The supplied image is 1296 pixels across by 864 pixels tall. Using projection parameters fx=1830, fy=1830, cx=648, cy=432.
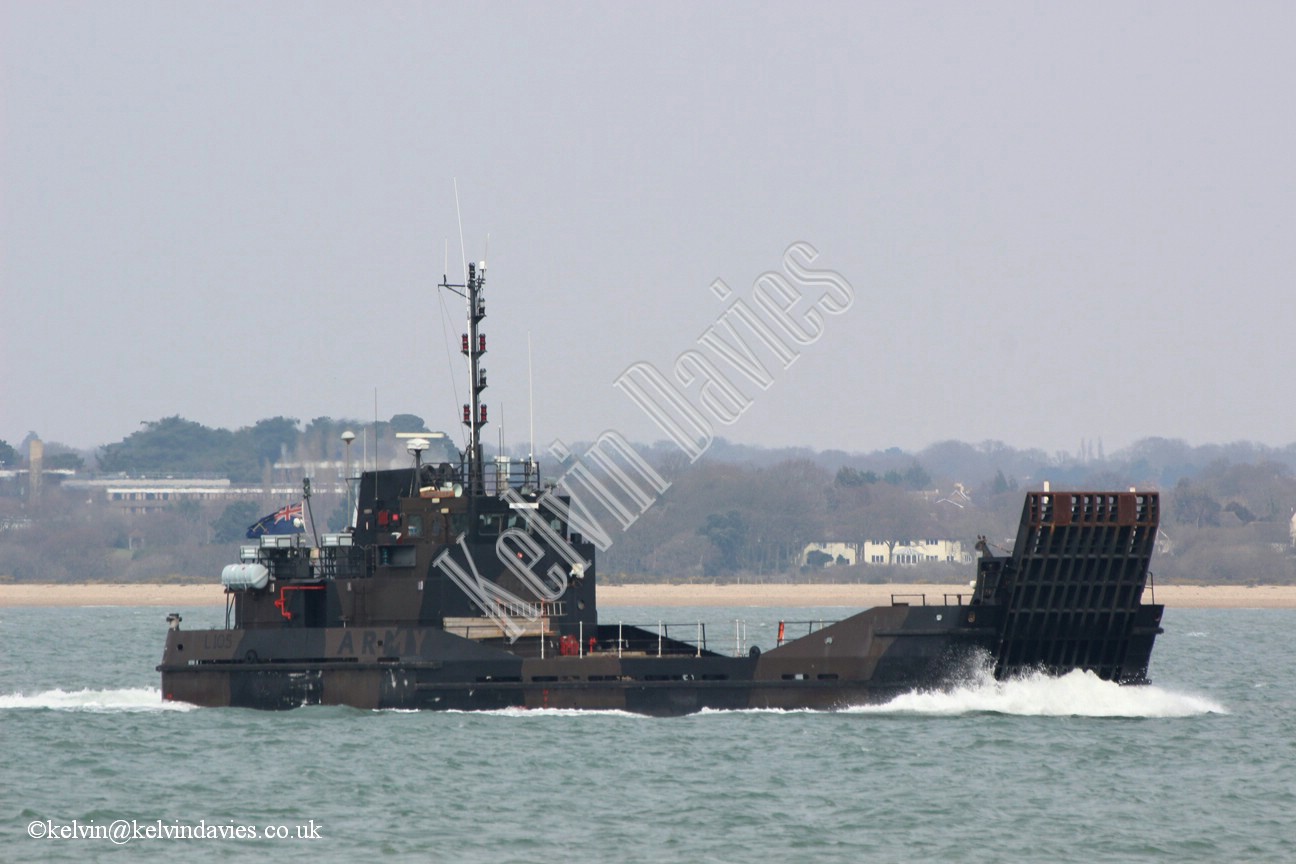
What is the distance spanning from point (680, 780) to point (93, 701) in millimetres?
16966

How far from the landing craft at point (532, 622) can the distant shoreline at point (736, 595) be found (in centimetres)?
6984

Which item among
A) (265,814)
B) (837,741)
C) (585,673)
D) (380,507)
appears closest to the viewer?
(265,814)

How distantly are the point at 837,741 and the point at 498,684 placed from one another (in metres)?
6.74

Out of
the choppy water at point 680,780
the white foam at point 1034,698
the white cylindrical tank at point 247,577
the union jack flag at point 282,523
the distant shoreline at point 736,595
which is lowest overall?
the choppy water at point 680,780

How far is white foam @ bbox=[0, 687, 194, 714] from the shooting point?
3915 cm

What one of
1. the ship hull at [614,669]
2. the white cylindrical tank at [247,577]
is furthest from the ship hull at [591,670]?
the white cylindrical tank at [247,577]

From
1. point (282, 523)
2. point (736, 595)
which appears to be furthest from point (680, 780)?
point (736, 595)

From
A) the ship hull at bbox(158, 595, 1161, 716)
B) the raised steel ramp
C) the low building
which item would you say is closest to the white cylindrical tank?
the ship hull at bbox(158, 595, 1161, 716)

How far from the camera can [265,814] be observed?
2709cm

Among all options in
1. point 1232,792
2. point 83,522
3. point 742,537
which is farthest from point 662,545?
point 1232,792

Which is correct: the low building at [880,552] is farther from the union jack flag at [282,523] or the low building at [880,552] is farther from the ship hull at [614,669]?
the ship hull at [614,669]

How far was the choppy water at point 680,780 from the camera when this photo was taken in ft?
82.6

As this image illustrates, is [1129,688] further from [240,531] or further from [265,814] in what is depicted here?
[240,531]

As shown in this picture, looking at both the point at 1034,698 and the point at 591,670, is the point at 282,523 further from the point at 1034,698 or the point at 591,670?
the point at 1034,698
